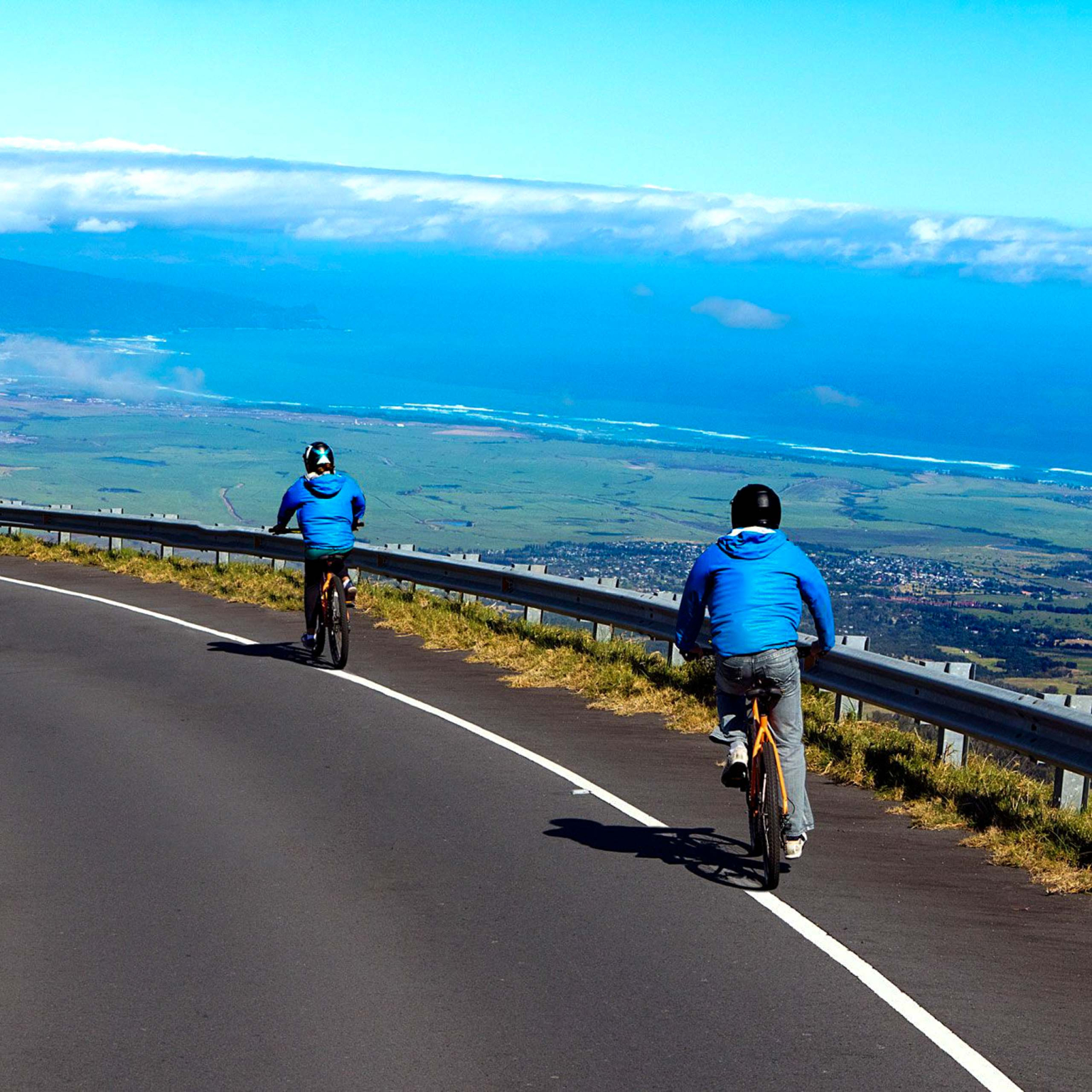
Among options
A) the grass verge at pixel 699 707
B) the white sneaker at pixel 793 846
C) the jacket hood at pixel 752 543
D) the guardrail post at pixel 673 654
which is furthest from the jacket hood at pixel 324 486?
the white sneaker at pixel 793 846

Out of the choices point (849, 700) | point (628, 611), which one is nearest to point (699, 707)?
point (849, 700)

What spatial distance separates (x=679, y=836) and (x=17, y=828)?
3.63 m

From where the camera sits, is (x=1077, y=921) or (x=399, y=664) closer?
(x=1077, y=921)

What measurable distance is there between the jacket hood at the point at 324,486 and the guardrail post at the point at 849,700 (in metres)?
5.19

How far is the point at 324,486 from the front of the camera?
51.4 feet

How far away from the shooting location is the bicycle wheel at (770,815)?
8.05m

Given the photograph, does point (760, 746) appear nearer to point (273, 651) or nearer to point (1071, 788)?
point (1071, 788)

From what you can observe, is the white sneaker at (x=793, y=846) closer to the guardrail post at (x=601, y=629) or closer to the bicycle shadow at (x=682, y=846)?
the bicycle shadow at (x=682, y=846)

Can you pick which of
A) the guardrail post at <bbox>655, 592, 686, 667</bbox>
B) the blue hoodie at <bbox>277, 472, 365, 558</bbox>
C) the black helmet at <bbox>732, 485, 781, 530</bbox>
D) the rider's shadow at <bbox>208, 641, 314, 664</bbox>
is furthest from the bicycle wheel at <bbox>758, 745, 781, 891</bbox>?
the rider's shadow at <bbox>208, 641, 314, 664</bbox>

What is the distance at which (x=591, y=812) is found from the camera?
999 cm

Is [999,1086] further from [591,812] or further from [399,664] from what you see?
[399,664]

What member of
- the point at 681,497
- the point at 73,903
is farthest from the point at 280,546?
the point at 681,497

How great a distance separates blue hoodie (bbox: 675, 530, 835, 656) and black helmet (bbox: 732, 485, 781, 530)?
2.3 inches

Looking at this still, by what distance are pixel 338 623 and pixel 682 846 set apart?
7050 millimetres
